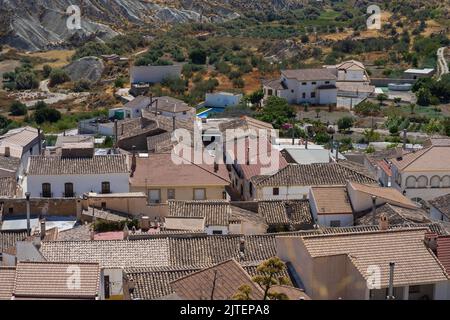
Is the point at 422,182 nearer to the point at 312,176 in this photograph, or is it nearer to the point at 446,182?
the point at 446,182

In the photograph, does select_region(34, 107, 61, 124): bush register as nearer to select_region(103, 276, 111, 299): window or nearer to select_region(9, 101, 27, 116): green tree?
select_region(9, 101, 27, 116): green tree

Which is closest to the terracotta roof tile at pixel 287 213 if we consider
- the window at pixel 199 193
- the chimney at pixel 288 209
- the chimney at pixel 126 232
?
the chimney at pixel 288 209

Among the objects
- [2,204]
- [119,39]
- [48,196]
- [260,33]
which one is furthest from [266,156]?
[260,33]

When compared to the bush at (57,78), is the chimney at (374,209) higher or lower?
lower

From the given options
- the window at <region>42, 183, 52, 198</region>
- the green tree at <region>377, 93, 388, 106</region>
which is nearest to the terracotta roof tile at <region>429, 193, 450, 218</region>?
the window at <region>42, 183, 52, 198</region>

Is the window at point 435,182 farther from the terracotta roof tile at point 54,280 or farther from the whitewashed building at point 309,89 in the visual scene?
the whitewashed building at point 309,89

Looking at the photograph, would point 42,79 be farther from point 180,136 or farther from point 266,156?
point 266,156
